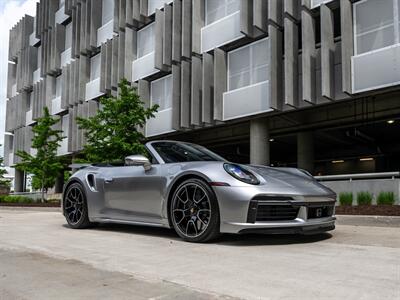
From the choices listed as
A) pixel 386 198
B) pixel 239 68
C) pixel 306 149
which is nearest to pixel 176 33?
pixel 239 68

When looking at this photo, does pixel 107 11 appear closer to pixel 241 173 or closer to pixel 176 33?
pixel 176 33

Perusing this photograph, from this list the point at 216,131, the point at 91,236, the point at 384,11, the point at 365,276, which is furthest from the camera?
the point at 216,131

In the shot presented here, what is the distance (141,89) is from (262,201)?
67.8 ft

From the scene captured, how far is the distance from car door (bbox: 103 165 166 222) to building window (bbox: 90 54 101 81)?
80.8ft

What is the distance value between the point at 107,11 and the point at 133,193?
26251 millimetres

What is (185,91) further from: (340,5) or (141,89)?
(340,5)

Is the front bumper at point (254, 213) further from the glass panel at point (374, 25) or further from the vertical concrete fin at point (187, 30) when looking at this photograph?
the vertical concrete fin at point (187, 30)

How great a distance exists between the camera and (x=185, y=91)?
21656 millimetres

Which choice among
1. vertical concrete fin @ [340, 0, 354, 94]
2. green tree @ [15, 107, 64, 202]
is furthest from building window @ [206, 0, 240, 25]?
green tree @ [15, 107, 64, 202]

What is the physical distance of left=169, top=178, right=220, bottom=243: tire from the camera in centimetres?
505

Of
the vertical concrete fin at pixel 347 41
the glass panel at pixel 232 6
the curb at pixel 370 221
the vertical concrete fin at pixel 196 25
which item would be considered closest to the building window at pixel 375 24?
the vertical concrete fin at pixel 347 41

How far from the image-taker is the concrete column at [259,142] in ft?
61.5

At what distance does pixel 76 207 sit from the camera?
23.8 feet

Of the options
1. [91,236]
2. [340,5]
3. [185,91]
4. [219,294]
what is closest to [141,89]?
[185,91]
